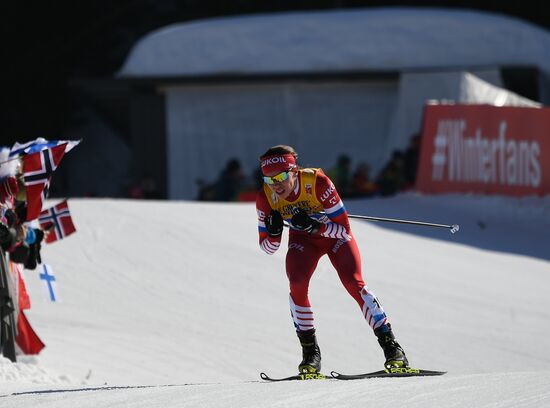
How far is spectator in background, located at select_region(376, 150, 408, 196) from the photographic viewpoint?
18922mm

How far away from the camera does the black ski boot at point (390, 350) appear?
8.73m

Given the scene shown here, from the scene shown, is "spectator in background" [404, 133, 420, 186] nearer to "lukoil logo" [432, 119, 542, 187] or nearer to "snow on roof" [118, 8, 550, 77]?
"lukoil logo" [432, 119, 542, 187]

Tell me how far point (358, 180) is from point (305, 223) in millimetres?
10528

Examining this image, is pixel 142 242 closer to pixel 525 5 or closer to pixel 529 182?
pixel 529 182

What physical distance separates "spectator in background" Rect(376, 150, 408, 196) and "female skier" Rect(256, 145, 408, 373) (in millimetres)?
9934

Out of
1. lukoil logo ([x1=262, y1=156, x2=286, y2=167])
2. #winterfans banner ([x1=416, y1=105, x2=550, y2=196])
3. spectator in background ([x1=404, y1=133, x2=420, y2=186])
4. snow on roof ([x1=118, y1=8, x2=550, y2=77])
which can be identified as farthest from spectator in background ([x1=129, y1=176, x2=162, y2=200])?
lukoil logo ([x1=262, y1=156, x2=286, y2=167])

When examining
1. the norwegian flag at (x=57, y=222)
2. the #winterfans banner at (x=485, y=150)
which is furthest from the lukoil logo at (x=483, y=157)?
the norwegian flag at (x=57, y=222)

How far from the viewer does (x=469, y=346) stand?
11.8 meters

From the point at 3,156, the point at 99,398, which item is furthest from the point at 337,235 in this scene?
the point at 3,156

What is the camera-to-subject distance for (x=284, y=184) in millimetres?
8742

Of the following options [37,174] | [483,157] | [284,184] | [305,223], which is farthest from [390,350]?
[483,157]

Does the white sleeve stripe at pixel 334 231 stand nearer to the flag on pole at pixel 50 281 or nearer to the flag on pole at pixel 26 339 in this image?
the flag on pole at pixel 26 339

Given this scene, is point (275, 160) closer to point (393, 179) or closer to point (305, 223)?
point (305, 223)

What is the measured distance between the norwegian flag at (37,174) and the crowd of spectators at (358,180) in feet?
26.0
